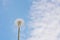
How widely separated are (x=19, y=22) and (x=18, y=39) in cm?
174

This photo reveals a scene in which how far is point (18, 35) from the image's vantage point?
116 ft

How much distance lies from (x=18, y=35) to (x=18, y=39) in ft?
1.55

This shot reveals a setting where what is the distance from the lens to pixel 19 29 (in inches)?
1401

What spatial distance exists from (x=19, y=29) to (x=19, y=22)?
698 mm

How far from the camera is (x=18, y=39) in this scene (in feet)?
115

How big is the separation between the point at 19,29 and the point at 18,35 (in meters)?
0.63

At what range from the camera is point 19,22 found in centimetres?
3559

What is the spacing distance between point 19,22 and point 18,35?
4.28 feet
